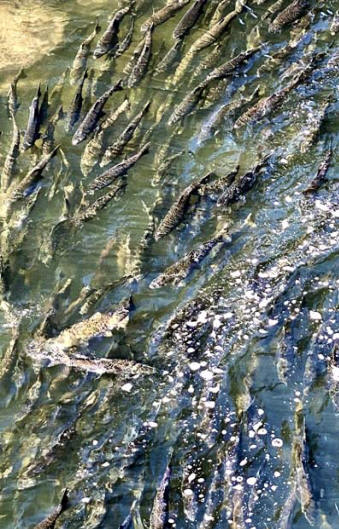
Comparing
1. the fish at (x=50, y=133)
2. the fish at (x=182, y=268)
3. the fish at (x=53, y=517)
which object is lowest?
the fish at (x=53, y=517)

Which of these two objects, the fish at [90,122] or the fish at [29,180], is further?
the fish at [90,122]

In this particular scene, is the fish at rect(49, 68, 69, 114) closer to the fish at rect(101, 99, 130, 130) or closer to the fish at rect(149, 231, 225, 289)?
the fish at rect(101, 99, 130, 130)

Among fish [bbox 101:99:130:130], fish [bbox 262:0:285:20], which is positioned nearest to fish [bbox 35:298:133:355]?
fish [bbox 101:99:130:130]

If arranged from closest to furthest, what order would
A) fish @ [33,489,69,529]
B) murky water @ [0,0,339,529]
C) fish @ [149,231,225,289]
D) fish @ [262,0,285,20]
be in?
fish @ [33,489,69,529]
murky water @ [0,0,339,529]
fish @ [149,231,225,289]
fish @ [262,0,285,20]

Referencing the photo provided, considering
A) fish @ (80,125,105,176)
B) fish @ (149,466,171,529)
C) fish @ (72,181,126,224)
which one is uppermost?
fish @ (80,125,105,176)

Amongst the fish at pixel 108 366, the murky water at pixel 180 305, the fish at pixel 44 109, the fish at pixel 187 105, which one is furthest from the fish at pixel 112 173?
the fish at pixel 108 366

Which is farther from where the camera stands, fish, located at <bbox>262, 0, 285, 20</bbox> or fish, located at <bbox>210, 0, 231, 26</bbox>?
fish, located at <bbox>262, 0, 285, 20</bbox>

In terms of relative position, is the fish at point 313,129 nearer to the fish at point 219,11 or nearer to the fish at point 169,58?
the fish at point 169,58

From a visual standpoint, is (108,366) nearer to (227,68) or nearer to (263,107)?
(263,107)
